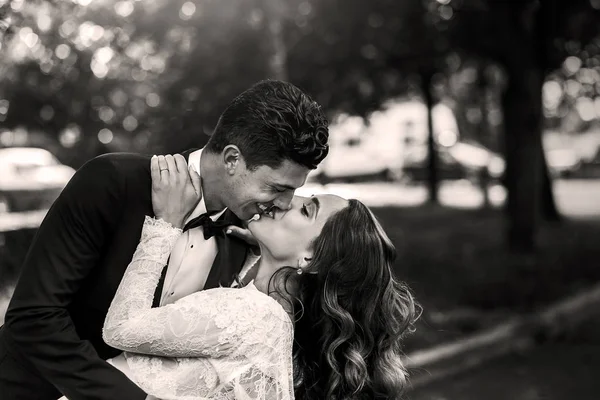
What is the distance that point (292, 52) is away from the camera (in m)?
12.4

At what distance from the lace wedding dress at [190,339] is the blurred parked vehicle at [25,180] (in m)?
3.81

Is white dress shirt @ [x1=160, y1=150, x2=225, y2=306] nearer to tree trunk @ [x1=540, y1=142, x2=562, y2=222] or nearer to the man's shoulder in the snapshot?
the man's shoulder

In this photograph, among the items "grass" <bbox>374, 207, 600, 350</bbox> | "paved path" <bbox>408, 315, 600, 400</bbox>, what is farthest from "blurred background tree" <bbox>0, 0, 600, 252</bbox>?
"paved path" <bbox>408, 315, 600, 400</bbox>

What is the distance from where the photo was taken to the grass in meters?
10.5

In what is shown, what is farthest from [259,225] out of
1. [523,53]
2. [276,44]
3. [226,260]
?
[523,53]

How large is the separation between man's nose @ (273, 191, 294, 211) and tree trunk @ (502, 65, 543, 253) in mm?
11834

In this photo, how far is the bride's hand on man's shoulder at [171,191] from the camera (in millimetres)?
3174

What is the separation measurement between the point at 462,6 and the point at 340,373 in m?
10.9

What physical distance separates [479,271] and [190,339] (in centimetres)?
1090

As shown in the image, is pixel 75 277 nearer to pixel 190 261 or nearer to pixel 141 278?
pixel 141 278

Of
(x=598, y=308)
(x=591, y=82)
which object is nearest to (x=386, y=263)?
(x=598, y=308)

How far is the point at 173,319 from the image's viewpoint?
306 centimetres

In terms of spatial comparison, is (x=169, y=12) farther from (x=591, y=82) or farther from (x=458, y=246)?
(x=591, y=82)

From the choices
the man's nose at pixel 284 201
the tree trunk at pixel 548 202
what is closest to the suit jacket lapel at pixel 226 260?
the man's nose at pixel 284 201
